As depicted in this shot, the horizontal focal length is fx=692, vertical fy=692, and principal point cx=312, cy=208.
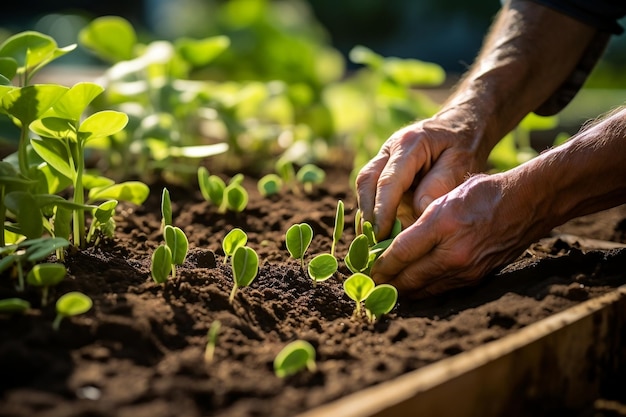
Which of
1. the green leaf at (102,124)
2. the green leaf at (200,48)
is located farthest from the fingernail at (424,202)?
the green leaf at (200,48)

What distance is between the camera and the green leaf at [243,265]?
109 cm

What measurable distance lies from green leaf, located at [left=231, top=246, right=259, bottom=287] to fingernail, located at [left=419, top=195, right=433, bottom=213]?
0.37 meters

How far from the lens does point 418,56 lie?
7227mm

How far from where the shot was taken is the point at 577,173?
1.17m

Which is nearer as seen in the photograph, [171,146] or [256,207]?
[256,207]

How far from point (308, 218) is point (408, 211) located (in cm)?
28

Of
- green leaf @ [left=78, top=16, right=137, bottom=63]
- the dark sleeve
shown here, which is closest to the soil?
the dark sleeve

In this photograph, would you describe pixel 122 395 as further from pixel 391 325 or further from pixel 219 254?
pixel 219 254

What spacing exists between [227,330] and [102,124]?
43cm

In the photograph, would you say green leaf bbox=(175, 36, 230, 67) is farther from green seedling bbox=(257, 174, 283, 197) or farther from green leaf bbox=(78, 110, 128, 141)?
green leaf bbox=(78, 110, 128, 141)

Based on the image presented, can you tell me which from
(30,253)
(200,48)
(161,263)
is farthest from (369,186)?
(200,48)

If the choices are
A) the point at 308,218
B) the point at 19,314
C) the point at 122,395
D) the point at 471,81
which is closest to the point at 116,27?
the point at 308,218

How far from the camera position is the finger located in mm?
1319

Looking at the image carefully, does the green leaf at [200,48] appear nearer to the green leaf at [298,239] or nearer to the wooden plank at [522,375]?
the green leaf at [298,239]
